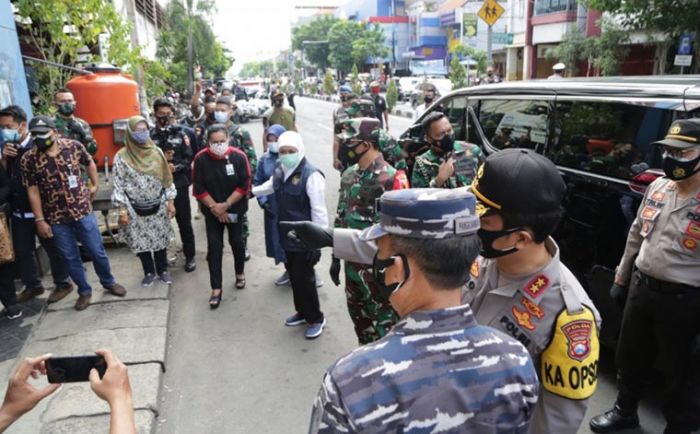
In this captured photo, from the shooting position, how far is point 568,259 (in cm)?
340

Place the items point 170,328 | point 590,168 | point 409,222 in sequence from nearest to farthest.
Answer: point 409,222 < point 590,168 < point 170,328

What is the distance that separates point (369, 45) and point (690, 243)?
50595 mm

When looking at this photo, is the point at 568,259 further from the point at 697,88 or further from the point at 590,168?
the point at 697,88

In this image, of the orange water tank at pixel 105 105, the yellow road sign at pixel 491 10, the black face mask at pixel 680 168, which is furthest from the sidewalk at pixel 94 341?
the yellow road sign at pixel 491 10

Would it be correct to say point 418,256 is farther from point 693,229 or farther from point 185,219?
point 185,219

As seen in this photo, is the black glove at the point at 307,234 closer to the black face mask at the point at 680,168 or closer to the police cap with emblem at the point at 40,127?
the black face mask at the point at 680,168

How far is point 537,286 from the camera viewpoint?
1574mm

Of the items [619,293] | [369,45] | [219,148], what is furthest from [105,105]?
[369,45]

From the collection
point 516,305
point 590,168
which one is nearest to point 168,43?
point 590,168

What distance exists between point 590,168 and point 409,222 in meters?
2.60

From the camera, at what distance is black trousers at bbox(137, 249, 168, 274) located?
504cm

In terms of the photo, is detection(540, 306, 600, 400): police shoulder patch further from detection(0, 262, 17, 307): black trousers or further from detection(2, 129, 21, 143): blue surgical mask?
detection(2, 129, 21, 143): blue surgical mask

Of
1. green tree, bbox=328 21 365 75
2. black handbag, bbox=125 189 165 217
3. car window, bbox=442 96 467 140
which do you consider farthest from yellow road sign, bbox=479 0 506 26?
green tree, bbox=328 21 365 75

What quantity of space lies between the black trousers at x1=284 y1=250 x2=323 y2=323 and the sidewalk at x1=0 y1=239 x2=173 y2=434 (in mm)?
1079
